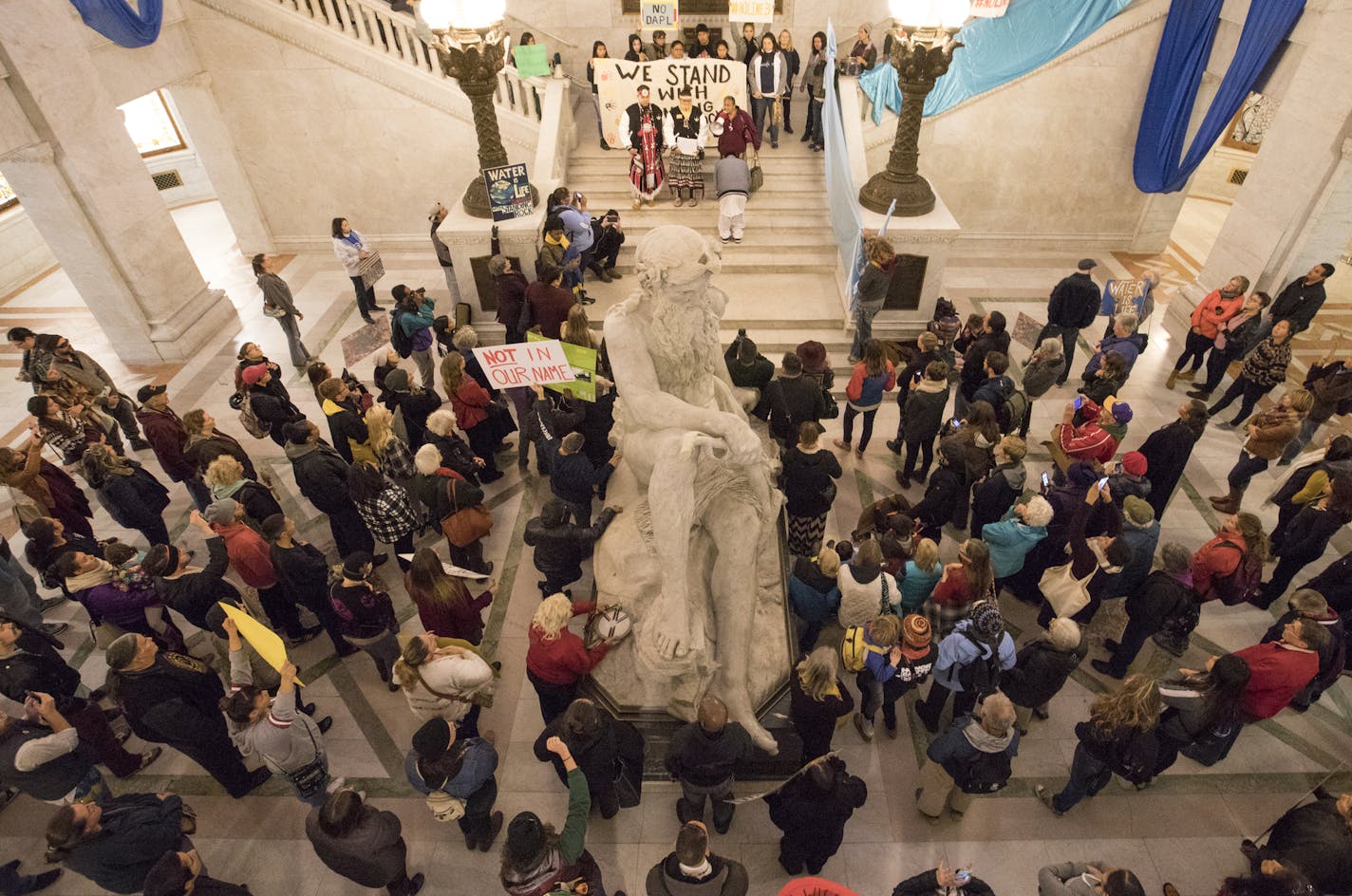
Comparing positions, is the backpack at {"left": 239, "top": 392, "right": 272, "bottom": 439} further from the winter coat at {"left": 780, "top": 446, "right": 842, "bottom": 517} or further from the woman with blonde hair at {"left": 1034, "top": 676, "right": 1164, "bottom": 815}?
the woman with blonde hair at {"left": 1034, "top": 676, "right": 1164, "bottom": 815}

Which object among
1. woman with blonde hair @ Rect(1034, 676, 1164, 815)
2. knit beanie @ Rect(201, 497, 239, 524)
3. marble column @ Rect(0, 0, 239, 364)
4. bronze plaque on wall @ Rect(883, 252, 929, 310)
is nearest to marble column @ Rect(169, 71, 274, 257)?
marble column @ Rect(0, 0, 239, 364)

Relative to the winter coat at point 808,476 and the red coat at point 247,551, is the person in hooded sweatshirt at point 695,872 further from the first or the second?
the red coat at point 247,551

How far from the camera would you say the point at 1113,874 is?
3295 mm

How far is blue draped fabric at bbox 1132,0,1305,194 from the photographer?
9.26 meters

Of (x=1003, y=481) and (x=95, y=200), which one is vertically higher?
(x=95, y=200)

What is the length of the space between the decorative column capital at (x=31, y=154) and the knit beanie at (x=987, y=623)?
10879mm

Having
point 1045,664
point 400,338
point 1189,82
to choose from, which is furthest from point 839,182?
point 1045,664

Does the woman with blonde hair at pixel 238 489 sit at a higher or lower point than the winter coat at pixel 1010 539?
higher

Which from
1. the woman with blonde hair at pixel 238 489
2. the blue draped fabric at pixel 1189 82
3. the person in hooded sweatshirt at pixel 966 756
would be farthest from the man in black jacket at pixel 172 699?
the blue draped fabric at pixel 1189 82

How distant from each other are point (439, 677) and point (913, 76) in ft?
25.6

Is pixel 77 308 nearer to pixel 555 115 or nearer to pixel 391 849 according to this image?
pixel 555 115

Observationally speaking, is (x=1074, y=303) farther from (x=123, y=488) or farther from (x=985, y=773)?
(x=123, y=488)

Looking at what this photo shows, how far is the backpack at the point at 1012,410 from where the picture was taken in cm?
655

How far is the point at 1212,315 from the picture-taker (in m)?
8.31
